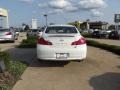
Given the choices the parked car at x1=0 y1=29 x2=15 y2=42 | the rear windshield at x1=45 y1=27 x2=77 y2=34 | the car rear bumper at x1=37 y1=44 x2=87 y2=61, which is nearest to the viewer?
the car rear bumper at x1=37 y1=44 x2=87 y2=61

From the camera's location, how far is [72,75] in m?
9.94

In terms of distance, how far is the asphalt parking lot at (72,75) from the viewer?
332 inches

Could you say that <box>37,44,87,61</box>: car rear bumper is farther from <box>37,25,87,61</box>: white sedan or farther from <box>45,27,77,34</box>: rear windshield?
<box>45,27,77,34</box>: rear windshield

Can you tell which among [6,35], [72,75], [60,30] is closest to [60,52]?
[72,75]

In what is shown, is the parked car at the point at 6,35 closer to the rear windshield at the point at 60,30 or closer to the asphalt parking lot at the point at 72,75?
the asphalt parking lot at the point at 72,75

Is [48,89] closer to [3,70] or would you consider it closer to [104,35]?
[3,70]

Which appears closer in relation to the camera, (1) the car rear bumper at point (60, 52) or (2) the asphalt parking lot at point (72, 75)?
(2) the asphalt parking lot at point (72, 75)

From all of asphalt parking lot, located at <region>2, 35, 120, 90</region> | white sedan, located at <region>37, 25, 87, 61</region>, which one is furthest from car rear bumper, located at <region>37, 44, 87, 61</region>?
asphalt parking lot, located at <region>2, 35, 120, 90</region>

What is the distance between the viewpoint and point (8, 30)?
2881 centimetres

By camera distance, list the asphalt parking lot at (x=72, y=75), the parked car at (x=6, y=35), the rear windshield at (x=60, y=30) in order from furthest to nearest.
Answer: the parked car at (x=6, y=35) → the rear windshield at (x=60, y=30) → the asphalt parking lot at (x=72, y=75)

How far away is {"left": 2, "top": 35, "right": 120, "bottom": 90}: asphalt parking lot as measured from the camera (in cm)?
845

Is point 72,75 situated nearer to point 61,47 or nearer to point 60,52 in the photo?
point 60,52

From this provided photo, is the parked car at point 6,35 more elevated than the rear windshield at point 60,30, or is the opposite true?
the rear windshield at point 60,30

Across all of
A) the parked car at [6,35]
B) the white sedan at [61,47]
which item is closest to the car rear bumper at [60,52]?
the white sedan at [61,47]
